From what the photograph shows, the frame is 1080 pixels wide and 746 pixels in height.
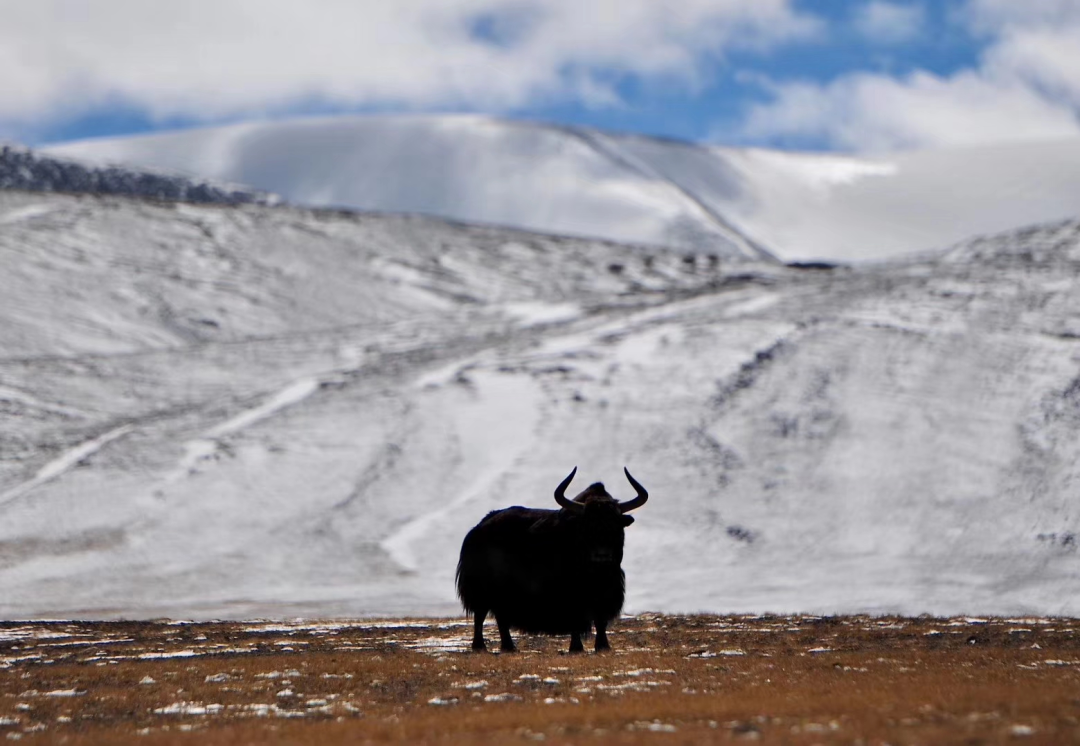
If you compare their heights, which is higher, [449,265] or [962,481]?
[449,265]

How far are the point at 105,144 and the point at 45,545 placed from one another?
505 ft

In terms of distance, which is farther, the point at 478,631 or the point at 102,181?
the point at 102,181

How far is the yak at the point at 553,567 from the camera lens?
18609 mm

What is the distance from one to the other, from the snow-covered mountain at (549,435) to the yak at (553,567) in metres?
16.3

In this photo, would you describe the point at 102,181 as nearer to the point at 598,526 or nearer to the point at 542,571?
the point at 542,571

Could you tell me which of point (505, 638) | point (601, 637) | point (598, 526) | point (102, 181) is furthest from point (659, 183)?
point (598, 526)

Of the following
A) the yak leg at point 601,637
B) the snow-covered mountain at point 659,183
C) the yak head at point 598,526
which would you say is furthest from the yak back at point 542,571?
the snow-covered mountain at point 659,183

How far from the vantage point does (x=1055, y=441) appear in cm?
4881

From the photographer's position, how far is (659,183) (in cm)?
14450

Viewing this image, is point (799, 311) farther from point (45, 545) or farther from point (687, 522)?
point (45, 545)

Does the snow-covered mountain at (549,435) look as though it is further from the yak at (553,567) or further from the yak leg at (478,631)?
the yak at (553,567)

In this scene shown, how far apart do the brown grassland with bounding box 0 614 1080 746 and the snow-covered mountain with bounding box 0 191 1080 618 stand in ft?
46.2

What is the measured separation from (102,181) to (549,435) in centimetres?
11815

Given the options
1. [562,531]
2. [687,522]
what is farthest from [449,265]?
[562,531]
